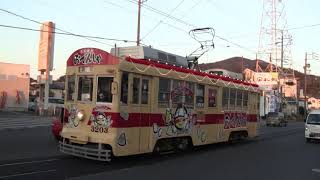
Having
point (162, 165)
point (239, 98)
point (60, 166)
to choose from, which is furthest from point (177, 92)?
point (239, 98)

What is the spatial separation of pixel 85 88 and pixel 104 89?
74 centimetres

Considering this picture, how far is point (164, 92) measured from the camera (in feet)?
55.4

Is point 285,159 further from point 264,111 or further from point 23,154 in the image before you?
point 264,111

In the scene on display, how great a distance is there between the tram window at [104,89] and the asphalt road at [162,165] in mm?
1901

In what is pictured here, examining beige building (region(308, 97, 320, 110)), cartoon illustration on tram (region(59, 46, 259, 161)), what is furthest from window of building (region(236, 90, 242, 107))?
beige building (region(308, 97, 320, 110))

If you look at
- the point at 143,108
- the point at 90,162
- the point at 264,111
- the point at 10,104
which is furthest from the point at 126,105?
the point at 264,111

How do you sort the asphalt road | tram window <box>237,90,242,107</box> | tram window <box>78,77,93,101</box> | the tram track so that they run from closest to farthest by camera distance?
1. the tram track
2. the asphalt road
3. tram window <box>78,77,93,101</box>
4. tram window <box>237,90,242,107</box>

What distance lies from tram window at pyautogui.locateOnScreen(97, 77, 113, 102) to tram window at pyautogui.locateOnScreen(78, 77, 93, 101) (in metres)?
0.32

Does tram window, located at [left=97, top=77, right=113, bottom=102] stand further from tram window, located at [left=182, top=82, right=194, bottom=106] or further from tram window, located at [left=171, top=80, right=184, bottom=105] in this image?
tram window, located at [left=182, top=82, right=194, bottom=106]

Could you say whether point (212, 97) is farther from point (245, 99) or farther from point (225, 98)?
point (245, 99)

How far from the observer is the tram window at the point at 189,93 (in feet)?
59.8

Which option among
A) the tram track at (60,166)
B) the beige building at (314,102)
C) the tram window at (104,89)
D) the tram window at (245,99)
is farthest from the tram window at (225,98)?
the beige building at (314,102)

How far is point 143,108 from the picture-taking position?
15758mm

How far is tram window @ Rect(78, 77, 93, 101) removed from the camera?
1532 centimetres
